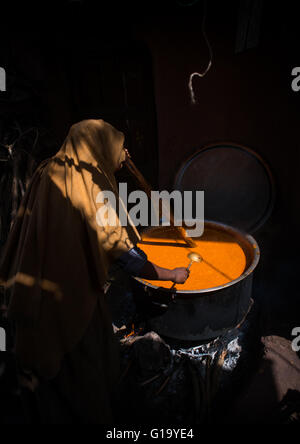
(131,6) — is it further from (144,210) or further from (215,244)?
(215,244)

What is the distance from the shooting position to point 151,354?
276 centimetres

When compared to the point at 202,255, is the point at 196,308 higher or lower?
lower

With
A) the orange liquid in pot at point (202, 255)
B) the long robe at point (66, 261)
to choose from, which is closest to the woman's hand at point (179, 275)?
the orange liquid in pot at point (202, 255)

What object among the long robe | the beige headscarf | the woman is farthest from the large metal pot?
the beige headscarf

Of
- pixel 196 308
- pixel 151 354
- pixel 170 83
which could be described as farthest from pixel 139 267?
pixel 170 83

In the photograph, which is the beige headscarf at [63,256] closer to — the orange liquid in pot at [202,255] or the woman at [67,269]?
the woman at [67,269]

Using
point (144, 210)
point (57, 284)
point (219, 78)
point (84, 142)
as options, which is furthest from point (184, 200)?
point (57, 284)

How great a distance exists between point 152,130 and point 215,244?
2.04 m

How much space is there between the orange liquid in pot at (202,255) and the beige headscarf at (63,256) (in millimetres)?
993

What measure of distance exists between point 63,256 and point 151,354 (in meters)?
1.66

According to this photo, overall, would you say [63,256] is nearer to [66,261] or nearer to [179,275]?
[66,261]

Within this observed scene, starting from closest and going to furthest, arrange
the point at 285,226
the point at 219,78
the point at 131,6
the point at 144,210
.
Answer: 1. the point at 131,6
2. the point at 219,78
3. the point at 285,226
4. the point at 144,210

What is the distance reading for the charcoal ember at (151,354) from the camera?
2.74m

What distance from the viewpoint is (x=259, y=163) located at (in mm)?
3754
